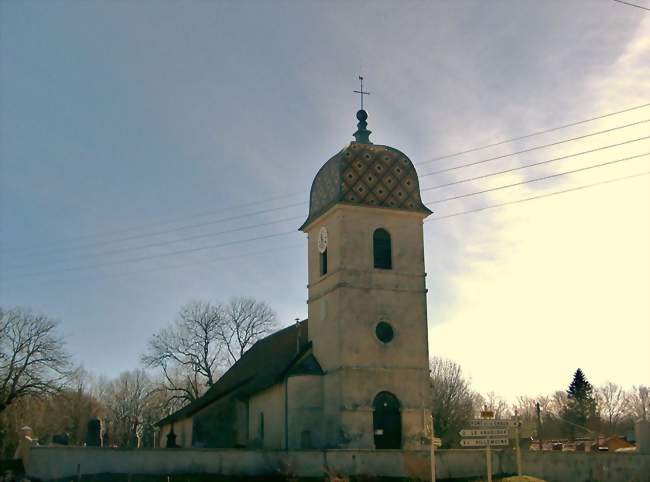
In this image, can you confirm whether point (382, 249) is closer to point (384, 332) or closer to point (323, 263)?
point (323, 263)

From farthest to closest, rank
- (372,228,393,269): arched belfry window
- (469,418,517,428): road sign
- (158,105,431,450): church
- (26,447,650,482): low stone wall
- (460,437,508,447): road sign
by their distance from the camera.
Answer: (372,228,393,269): arched belfry window < (158,105,431,450): church < (26,447,650,482): low stone wall < (469,418,517,428): road sign < (460,437,508,447): road sign

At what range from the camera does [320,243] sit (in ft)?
122

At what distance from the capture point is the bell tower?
1312 inches

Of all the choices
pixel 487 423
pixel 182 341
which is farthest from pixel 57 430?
pixel 487 423

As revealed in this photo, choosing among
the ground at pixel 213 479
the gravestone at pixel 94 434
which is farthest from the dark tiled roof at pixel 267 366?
the gravestone at pixel 94 434

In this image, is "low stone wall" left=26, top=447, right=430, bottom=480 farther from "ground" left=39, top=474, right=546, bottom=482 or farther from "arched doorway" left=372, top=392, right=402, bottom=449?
"arched doorway" left=372, top=392, right=402, bottom=449

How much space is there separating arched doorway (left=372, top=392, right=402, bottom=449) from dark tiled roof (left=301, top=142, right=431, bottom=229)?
8840 millimetres

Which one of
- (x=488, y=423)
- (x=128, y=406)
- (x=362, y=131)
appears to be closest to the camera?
(x=488, y=423)

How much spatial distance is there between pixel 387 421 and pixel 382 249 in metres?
7.77

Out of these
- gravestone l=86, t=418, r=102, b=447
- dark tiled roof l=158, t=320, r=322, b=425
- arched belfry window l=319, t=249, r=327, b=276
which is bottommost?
gravestone l=86, t=418, r=102, b=447

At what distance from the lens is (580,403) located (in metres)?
84.4

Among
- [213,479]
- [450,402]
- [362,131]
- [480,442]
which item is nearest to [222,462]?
[213,479]

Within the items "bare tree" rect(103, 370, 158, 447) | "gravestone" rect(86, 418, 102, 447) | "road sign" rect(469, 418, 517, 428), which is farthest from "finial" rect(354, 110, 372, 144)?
"bare tree" rect(103, 370, 158, 447)

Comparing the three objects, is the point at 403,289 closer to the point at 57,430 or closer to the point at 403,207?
the point at 403,207
